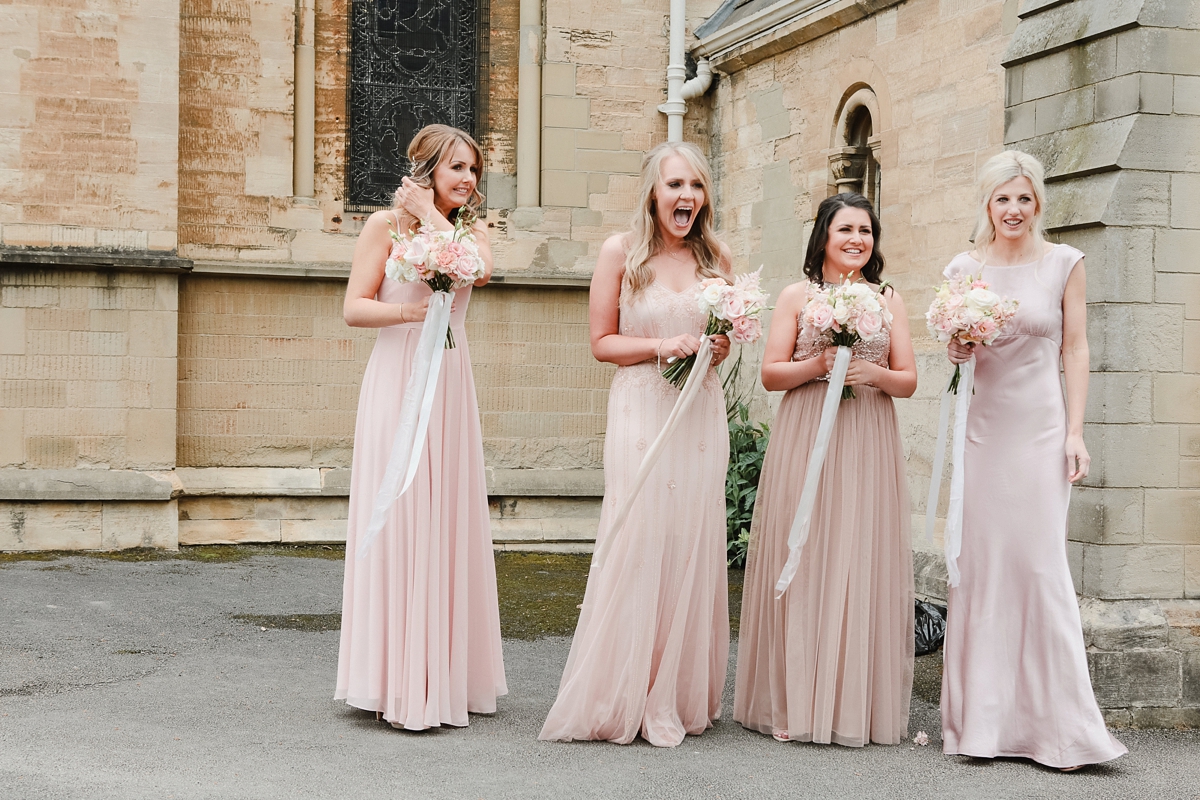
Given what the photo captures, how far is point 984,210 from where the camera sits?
5137 millimetres

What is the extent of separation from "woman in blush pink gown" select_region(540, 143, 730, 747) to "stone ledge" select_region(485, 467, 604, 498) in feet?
20.3

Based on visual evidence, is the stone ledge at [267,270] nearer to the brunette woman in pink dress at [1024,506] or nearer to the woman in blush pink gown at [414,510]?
the woman in blush pink gown at [414,510]

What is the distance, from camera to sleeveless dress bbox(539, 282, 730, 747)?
505cm

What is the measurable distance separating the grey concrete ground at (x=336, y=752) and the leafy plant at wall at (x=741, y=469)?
3502mm

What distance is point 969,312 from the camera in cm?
481

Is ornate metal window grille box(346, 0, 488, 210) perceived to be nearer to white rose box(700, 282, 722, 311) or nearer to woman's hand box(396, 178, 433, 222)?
woman's hand box(396, 178, 433, 222)

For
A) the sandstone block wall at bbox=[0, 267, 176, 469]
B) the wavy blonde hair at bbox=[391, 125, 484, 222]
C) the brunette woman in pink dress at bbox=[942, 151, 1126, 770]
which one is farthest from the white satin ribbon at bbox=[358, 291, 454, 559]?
the sandstone block wall at bbox=[0, 267, 176, 469]

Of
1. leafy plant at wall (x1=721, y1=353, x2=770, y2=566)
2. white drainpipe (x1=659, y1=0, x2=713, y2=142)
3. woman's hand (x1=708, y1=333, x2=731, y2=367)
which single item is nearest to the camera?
woman's hand (x1=708, y1=333, x2=731, y2=367)

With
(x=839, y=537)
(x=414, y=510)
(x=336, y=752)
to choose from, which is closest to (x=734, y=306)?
(x=839, y=537)

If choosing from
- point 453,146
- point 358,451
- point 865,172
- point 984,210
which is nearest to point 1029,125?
point 984,210

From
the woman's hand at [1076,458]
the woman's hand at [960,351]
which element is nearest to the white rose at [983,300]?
the woman's hand at [960,351]

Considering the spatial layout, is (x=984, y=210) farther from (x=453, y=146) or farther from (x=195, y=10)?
(x=195, y=10)

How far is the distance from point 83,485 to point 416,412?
6.04 metres

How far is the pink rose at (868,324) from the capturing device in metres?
4.86
